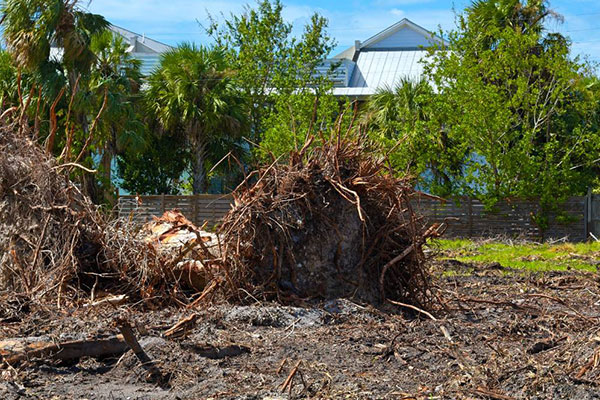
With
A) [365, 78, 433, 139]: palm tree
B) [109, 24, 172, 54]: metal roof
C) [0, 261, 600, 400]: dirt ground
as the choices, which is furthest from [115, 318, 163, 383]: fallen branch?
[109, 24, 172, 54]: metal roof

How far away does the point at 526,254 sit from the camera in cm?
1747

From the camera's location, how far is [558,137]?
2602 centimetres

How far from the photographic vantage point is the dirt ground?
527 centimetres

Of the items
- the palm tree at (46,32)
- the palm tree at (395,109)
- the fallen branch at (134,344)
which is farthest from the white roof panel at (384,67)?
the fallen branch at (134,344)

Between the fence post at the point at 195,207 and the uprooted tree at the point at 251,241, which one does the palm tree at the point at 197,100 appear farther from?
the uprooted tree at the point at 251,241

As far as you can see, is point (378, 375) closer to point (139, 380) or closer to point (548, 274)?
point (139, 380)

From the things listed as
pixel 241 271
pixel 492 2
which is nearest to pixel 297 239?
pixel 241 271

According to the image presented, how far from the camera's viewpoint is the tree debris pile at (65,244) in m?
8.47

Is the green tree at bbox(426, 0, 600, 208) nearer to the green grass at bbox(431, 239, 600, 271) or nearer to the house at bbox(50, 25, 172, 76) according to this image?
the green grass at bbox(431, 239, 600, 271)

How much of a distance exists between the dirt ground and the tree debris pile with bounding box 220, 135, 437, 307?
0.40 meters

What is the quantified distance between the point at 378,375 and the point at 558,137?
71.7 ft

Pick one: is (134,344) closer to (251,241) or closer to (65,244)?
(251,241)

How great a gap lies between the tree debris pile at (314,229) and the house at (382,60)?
25.9 meters

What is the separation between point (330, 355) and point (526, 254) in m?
12.1
